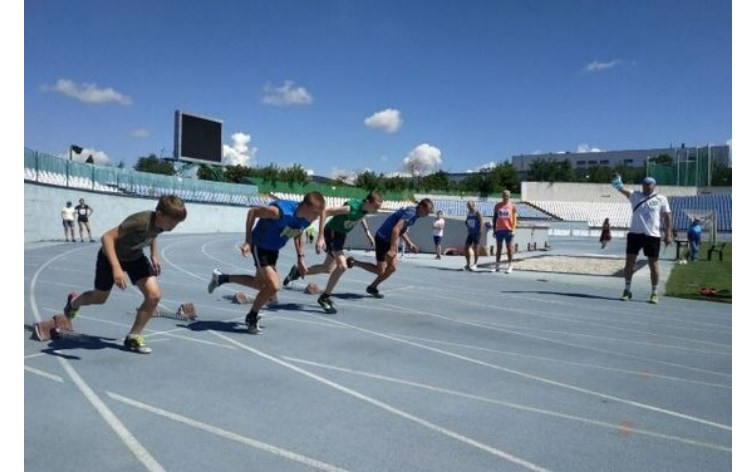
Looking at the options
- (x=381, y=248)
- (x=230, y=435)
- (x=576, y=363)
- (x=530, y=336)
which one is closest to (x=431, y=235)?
(x=381, y=248)

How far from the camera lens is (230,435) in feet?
11.5

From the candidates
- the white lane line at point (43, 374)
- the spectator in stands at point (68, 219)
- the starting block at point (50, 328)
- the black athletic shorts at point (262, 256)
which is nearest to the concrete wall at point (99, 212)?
the spectator in stands at point (68, 219)

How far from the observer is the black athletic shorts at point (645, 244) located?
9797mm

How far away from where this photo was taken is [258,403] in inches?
160

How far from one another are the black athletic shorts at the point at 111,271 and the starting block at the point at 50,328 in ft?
2.70

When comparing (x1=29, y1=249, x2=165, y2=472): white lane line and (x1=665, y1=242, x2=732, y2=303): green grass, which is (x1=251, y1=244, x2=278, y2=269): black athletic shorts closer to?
(x1=29, y1=249, x2=165, y2=472): white lane line

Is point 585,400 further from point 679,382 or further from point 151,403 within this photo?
point 151,403

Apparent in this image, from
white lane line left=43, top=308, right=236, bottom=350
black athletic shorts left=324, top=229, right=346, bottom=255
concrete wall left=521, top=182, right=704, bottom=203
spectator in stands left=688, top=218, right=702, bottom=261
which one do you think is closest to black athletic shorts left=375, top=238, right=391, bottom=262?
black athletic shorts left=324, top=229, right=346, bottom=255

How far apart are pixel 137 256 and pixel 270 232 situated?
159cm

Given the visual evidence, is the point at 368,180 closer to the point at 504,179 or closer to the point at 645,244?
the point at 504,179

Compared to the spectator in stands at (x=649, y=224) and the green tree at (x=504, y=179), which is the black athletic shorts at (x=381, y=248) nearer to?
the spectator in stands at (x=649, y=224)

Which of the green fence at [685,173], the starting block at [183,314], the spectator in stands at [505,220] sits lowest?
the starting block at [183,314]
